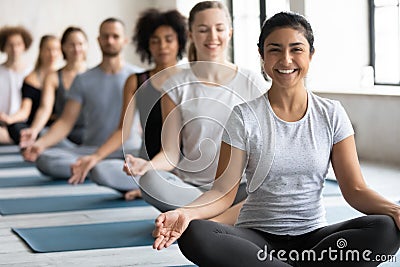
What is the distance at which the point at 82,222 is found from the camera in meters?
4.60

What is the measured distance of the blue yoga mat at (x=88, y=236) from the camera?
3.94m

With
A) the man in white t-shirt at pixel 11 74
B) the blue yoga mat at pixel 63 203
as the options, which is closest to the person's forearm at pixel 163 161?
the blue yoga mat at pixel 63 203

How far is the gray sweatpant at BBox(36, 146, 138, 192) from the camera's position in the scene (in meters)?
5.23

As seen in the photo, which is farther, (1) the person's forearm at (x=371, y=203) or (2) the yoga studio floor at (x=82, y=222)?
(2) the yoga studio floor at (x=82, y=222)

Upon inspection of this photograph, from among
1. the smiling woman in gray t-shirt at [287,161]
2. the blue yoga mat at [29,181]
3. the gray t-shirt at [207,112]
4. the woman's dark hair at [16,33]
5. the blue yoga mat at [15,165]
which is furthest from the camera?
the woman's dark hair at [16,33]

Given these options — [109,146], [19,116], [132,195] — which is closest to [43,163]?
[132,195]

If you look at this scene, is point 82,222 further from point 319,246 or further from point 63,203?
point 319,246

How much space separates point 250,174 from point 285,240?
0.77 feet

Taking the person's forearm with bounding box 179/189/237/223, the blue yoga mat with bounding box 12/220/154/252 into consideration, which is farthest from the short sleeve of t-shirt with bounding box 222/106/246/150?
the blue yoga mat with bounding box 12/220/154/252

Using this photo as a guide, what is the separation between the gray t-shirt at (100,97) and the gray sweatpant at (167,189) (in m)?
1.86

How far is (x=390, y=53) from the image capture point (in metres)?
7.63

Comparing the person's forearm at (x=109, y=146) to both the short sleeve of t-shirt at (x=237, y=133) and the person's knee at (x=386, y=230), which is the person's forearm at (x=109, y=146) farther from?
the person's knee at (x=386, y=230)

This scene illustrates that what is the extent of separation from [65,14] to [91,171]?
6.33 metres

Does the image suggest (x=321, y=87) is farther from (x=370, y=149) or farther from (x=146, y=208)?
(x=146, y=208)
